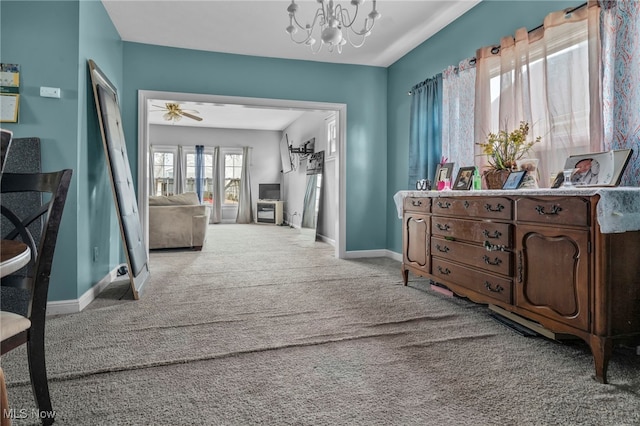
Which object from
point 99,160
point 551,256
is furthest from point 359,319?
point 99,160

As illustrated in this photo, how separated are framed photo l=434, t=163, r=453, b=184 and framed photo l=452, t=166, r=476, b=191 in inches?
7.9

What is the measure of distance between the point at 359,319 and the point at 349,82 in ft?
11.4

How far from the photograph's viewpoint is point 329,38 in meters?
2.56

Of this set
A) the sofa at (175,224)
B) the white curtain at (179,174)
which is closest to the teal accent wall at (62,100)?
the sofa at (175,224)

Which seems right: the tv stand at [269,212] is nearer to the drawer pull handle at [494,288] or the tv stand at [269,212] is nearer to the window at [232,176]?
the window at [232,176]

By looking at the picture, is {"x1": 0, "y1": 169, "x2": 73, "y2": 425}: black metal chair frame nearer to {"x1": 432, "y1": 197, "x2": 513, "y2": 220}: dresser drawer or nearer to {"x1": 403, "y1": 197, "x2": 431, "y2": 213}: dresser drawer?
{"x1": 432, "y1": 197, "x2": 513, "y2": 220}: dresser drawer

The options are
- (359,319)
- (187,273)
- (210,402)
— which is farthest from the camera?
(187,273)

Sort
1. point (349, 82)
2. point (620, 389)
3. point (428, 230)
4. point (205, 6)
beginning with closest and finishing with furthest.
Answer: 1. point (620, 389)
2. point (428, 230)
3. point (205, 6)
4. point (349, 82)

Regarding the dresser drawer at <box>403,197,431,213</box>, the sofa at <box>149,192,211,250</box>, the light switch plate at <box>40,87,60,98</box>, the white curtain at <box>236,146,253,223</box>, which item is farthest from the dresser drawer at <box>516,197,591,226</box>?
the white curtain at <box>236,146,253,223</box>

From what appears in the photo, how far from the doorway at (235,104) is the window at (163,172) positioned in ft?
20.7

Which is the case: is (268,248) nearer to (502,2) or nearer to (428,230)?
(428,230)

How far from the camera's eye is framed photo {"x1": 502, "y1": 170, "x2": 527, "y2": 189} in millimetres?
2561

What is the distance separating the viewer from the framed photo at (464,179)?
10.4ft

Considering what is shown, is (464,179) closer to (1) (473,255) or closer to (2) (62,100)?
(1) (473,255)
